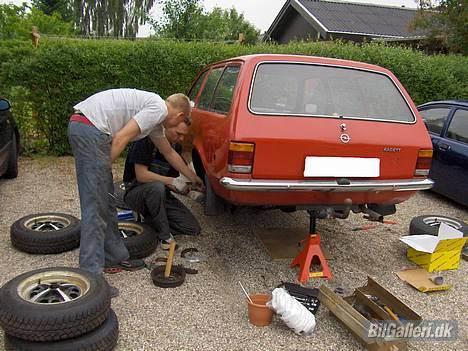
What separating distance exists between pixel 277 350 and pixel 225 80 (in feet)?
8.25

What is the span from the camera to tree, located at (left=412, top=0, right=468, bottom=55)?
41.4 ft

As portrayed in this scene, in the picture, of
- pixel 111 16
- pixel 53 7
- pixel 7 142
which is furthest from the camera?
pixel 53 7

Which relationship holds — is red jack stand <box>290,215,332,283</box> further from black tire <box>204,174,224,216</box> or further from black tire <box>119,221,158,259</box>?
black tire <box>119,221,158,259</box>

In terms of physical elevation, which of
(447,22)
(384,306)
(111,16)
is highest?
(111,16)

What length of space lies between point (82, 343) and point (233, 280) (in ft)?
5.03

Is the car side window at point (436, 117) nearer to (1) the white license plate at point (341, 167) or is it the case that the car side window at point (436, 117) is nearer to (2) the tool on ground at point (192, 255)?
(1) the white license plate at point (341, 167)

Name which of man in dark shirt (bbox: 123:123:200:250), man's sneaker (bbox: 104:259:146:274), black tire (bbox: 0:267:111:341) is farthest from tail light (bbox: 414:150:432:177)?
black tire (bbox: 0:267:111:341)

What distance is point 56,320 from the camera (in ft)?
7.89

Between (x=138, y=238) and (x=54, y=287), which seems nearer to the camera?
(x=54, y=287)

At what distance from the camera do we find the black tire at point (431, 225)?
15.2 ft

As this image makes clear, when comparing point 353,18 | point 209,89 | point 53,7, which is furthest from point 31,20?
point 209,89

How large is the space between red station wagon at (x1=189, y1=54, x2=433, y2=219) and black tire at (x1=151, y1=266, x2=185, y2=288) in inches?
22.6

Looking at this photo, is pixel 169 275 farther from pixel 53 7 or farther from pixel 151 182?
pixel 53 7

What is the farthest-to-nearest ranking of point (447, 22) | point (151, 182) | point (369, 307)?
point (447, 22) → point (151, 182) → point (369, 307)
